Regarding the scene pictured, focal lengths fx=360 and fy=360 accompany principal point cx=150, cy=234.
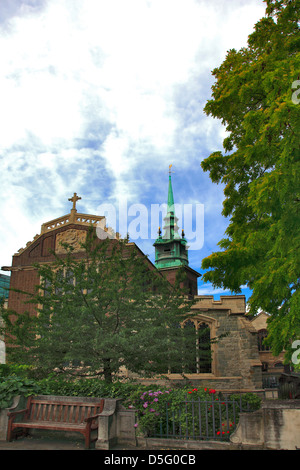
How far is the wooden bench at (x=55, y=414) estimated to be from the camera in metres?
7.64

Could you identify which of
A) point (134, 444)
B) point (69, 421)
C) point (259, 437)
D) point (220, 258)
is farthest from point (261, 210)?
point (69, 421)

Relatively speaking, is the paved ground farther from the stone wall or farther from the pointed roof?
the pointed roof

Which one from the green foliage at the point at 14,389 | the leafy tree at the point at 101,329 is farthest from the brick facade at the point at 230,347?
the green foliage at the point at 14,389

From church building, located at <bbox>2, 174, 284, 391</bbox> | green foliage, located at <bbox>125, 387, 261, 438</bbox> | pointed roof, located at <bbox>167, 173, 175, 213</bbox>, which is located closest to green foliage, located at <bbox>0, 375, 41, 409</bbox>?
green foliage, located at <bbox>125, 387, 261, 438</bbox>

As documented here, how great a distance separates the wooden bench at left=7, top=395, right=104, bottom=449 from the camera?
7637 millimetres

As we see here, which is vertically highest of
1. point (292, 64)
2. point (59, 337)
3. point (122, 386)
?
point (292, 64)

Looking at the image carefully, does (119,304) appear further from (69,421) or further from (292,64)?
(292,64)

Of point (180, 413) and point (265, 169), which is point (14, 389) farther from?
point (265, 169)

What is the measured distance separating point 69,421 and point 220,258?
17.3ft

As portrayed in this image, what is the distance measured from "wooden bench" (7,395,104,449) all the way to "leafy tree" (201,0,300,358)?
4.35 metres

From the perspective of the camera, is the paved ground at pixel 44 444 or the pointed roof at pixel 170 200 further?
the pointed roof at pixel 170 200

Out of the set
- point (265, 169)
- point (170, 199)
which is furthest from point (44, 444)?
point (170, 199)

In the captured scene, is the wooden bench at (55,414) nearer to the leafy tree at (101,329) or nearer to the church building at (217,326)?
the leafy tree at (101,329)
